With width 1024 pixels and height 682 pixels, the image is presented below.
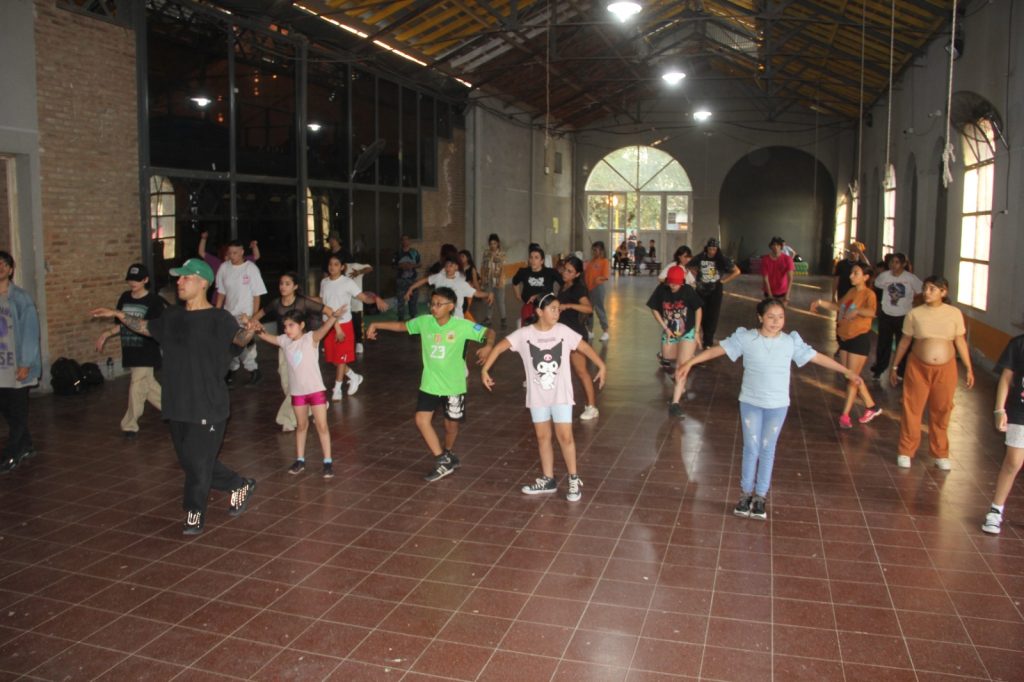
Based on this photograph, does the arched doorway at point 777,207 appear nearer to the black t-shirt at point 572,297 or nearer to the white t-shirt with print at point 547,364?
the black t-shirt at point 572,297

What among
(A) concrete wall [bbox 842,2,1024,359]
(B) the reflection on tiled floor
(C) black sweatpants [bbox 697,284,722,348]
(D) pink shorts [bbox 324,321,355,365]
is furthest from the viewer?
(C) black sweatpants [bbox 697,284,722,348]

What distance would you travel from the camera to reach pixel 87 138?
404 inches

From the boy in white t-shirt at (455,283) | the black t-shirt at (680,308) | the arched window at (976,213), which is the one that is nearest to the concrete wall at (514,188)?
the arched window at (976,213)

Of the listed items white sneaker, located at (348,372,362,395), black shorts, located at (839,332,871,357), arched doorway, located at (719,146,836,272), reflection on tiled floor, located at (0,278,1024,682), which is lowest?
reflection on tiled floor, located at (0,278,1024,682)

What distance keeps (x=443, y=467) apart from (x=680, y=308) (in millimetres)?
3485

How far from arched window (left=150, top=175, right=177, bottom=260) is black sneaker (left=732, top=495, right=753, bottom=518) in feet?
27.3

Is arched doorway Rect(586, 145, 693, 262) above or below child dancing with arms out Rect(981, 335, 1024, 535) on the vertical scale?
above

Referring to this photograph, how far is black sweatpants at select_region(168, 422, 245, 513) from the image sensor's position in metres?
5.57

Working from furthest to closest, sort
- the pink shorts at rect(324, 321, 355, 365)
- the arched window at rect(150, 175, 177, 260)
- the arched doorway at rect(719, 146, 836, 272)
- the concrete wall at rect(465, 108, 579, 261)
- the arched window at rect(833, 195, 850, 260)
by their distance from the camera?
the arched doorway at rect(719, 146, 836, 272) → the arched window at rect(833, 195, 850, 260) → the concrete wall at rect(465, 108, 579, 261) → the arched window at rect(150, 175, 177, 260) → the pink shorts at rect(324, 321, 355, 365)

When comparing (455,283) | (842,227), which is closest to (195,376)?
(455,283)

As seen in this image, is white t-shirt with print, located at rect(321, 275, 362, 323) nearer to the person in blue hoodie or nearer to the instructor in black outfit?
the person in blue hoodie

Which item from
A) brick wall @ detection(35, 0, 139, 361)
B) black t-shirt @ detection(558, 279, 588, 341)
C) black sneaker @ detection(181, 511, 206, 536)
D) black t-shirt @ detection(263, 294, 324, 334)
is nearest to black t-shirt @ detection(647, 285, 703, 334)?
black t-shirt @ detection(558, 279, 588, 341)

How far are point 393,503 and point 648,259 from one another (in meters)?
26.4

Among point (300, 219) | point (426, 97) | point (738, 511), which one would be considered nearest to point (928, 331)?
point (738, 511)
